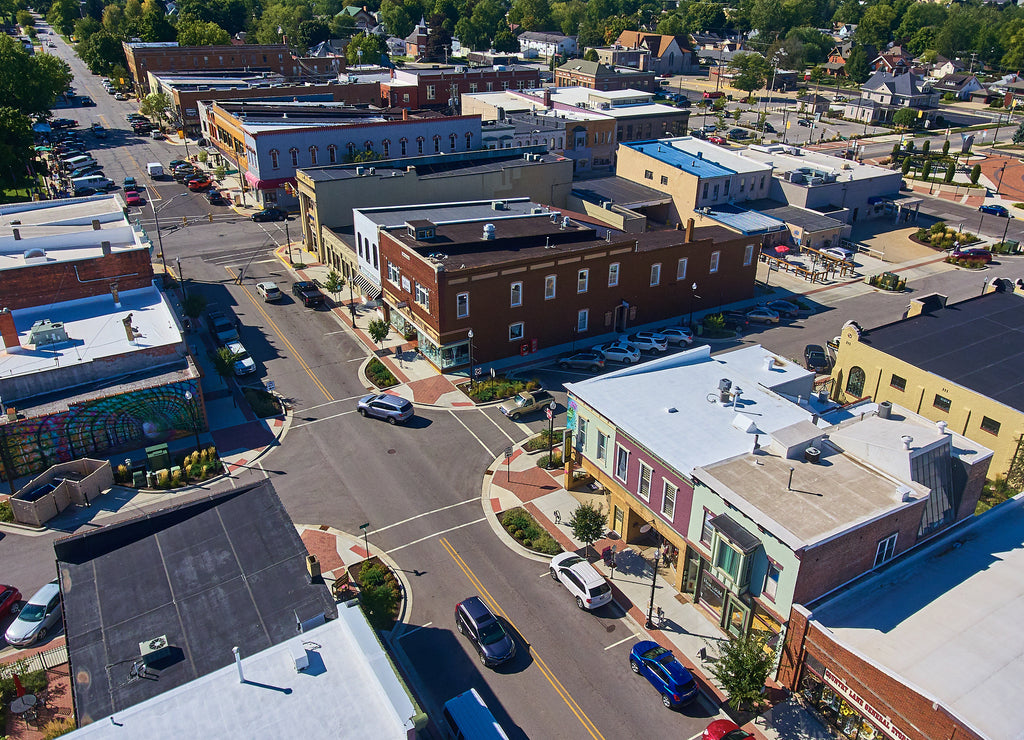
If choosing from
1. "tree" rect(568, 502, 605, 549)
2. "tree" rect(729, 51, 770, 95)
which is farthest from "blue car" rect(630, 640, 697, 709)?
"tree" rect(729, 51, 770, 95)

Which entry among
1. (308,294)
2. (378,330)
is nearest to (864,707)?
(378,330)

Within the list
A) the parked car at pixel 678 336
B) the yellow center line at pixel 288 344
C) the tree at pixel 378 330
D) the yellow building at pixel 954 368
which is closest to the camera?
the yellow building at pixel 954 368

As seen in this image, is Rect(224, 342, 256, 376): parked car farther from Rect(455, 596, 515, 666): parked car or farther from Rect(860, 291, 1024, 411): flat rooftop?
Rect(860, 291, 1024, 411): flat rooftop

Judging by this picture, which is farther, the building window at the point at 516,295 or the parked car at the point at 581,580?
the building window at the point at 516,295

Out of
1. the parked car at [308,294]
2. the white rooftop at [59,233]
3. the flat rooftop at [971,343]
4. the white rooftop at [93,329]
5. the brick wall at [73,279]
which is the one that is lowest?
the parked car at [308,294]

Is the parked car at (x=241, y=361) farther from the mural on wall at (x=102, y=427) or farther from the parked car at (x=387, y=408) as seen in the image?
the parked car at (x=387, y=408)

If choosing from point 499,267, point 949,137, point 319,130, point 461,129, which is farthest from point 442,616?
point 949,137

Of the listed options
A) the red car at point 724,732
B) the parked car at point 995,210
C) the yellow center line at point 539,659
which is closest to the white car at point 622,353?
the yellow center line at point 539,659
